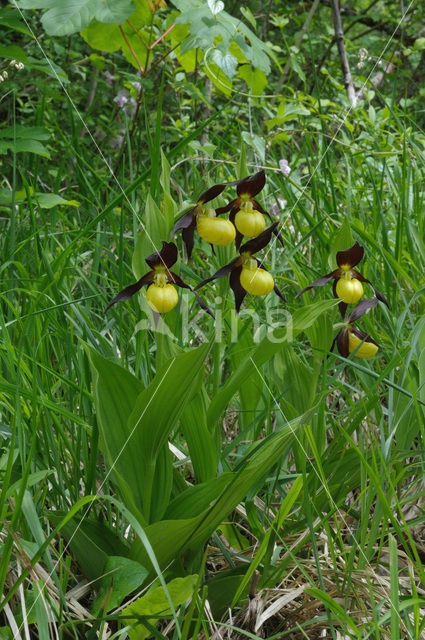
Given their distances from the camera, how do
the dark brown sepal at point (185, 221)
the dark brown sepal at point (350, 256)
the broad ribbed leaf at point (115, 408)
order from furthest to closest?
1. the dark brown sepal at point (350, 256)
2. the dark brown sepal at point (185, 221)
3. the broad ribbed leaf at point (115, 408)

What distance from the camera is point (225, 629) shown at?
79 centimetres

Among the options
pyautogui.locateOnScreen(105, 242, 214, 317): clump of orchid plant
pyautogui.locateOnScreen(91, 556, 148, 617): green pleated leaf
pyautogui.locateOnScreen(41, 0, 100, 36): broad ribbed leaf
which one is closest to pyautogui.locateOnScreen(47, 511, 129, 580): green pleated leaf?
pyautogui.locateOnScreen(91, 556, 148, 617): green pleated leaf

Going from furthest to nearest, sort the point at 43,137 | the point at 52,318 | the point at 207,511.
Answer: the point at 43,137, the point at 52,318, the point at 207,511

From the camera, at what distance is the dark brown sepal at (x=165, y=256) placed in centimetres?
84

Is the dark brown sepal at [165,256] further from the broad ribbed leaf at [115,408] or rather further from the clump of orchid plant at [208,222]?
the broad ribbed leaf at [115,408]

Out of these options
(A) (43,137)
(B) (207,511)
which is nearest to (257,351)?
(B) (207,511)

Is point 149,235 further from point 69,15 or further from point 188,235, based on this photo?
point 69,15

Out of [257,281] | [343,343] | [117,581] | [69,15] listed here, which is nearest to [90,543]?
A: [117,581]

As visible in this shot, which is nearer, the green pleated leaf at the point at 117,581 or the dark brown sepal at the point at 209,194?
the green pleated leaf at the point at 117,581

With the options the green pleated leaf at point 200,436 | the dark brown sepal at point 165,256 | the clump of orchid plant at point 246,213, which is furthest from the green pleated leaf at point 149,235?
the green pleated leaf at point 200,436

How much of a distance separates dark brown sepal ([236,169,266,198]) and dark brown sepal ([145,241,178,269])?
0.14 metres

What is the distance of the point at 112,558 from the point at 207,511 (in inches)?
5.3

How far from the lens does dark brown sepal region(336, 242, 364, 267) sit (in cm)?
100

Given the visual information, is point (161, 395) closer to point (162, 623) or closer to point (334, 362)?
point (162, 623)
